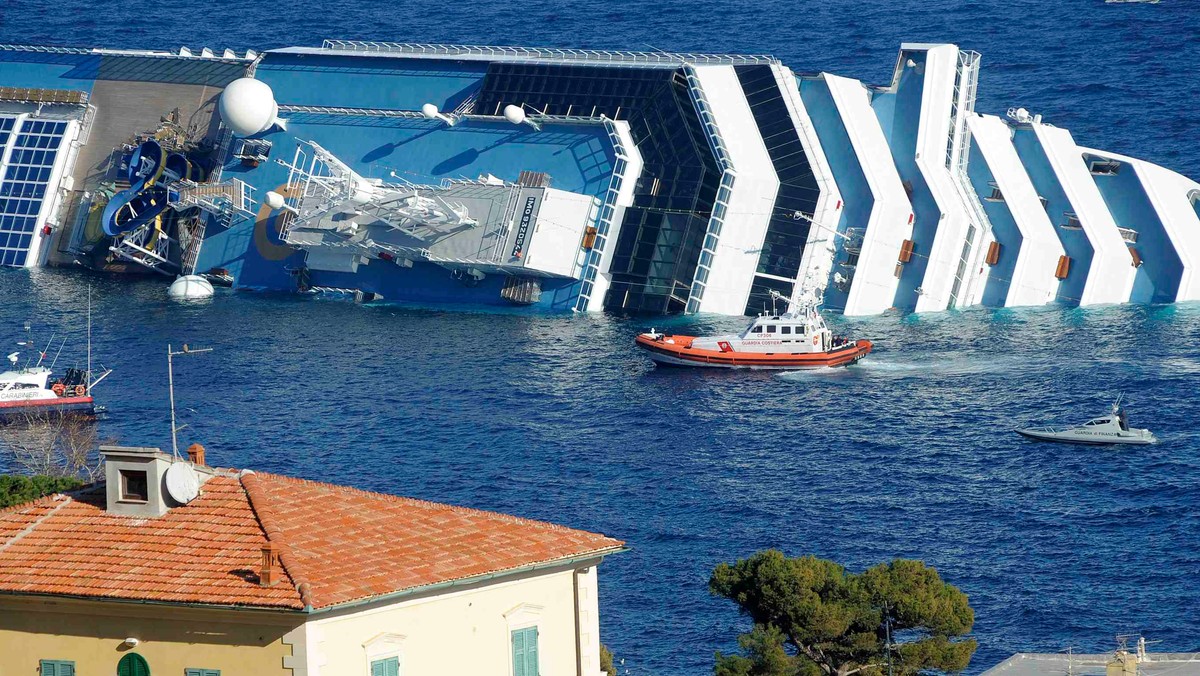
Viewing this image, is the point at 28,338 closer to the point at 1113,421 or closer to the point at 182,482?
the point at 1113,421

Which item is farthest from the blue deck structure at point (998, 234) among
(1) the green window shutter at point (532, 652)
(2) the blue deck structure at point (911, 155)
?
(1) the green window shutter at point (532, 652)

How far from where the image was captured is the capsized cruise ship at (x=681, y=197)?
12312 centimetres

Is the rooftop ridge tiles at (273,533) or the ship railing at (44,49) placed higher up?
the ship railing at (44,49)

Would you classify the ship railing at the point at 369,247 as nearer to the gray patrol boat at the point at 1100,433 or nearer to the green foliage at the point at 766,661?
the gray patrol boat at the point at 1100,433

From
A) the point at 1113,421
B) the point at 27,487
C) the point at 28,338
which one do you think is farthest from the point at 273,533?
the point at 28,338

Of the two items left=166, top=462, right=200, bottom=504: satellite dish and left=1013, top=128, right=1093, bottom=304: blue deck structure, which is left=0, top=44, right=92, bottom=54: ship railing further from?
left=166, top=462, right=200, bottom=504: satellite dish

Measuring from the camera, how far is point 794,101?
12506 centimetres

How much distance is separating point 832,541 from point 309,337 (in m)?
45.1

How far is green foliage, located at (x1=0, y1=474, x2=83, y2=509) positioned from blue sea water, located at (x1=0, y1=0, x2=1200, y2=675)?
18867 millimetres

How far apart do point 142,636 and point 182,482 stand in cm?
403

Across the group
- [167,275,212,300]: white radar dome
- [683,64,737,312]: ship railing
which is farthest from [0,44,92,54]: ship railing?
[683,64,737,312]: ship railing

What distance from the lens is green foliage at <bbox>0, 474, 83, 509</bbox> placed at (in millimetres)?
65812

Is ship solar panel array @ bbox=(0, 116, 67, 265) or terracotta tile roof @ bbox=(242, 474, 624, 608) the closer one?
terracotta tile roof @ bbox=(242, 474, 624, 608)

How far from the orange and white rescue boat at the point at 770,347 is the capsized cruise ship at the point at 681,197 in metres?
4.31
